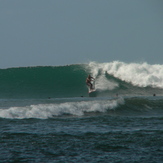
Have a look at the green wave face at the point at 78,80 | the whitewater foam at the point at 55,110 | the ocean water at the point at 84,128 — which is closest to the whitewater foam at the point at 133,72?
the green wave face at the point at 78,80

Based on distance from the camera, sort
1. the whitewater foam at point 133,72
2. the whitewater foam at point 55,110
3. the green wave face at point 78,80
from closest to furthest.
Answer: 1. the whitewater foam at point 55,110
2. the green wave face at point 78,80
3. the whitewater foam at point 133,72

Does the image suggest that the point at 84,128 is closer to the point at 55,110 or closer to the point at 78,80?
the point at 55,110

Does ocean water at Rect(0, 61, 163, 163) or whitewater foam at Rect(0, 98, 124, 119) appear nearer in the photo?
ocean water at Rect(0, 61, 163, 163)

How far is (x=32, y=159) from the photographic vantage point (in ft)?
34.6

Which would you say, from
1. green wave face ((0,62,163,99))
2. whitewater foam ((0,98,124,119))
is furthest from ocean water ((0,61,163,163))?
green wave face ((0,62,163,99))

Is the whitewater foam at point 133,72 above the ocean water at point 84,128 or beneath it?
above

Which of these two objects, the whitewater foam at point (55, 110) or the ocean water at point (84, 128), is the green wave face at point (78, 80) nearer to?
the ocean water at point (84, 128)

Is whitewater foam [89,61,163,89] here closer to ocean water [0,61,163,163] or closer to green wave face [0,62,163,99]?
green wave face [0,62,163,99]

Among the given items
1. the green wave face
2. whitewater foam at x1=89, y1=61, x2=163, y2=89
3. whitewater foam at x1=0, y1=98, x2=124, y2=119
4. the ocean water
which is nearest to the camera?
the ocean water

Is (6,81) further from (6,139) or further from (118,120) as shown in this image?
(6,139)

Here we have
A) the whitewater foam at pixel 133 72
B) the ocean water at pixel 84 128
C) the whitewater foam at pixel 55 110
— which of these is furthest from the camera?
the whitewater foam at pixel 133 72

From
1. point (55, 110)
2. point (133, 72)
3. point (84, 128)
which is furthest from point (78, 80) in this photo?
point (84, 128)

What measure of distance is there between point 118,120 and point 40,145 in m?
5.88

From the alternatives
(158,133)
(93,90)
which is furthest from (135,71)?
(158,133)
